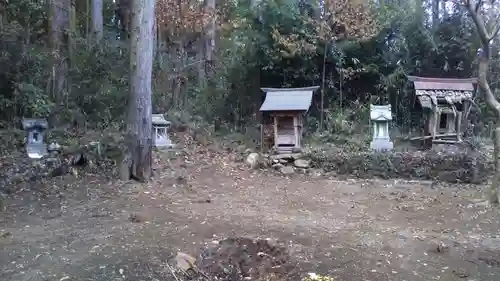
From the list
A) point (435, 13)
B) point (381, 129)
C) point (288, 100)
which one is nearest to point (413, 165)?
point (381, 129)

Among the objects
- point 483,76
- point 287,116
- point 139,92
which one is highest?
point 483,76

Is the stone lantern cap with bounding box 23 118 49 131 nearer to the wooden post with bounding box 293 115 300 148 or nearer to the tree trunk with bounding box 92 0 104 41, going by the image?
the tree trunk with bounding box 92 0 104 41

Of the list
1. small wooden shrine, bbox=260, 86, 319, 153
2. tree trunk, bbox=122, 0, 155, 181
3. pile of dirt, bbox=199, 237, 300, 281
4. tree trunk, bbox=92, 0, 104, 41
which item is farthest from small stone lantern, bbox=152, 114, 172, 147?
pile of dirt, bbox=199, 237, 300, 281

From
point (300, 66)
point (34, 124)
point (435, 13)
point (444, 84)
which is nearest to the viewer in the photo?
point (34, 124)

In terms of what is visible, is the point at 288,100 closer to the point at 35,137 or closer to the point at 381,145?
the point at 381,145

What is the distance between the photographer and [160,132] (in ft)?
27.5

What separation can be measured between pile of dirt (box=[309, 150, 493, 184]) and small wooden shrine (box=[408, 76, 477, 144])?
0.71 m

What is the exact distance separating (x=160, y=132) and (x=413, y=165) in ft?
15.5

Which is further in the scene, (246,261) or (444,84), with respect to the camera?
(444,84)

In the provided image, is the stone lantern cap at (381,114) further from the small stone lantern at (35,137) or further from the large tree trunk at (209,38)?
the small stone lantern at (35,137)

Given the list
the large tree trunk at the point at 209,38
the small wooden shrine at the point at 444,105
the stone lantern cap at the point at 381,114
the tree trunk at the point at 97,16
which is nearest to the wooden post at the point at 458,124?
the small wooden shrine at the point at 444,105

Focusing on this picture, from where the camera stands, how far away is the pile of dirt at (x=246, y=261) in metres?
3.64

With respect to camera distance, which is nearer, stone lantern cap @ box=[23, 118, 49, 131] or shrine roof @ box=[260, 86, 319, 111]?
stone lantern cap @ box=[23, 118, 49, 131]

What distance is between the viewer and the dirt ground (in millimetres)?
3650
